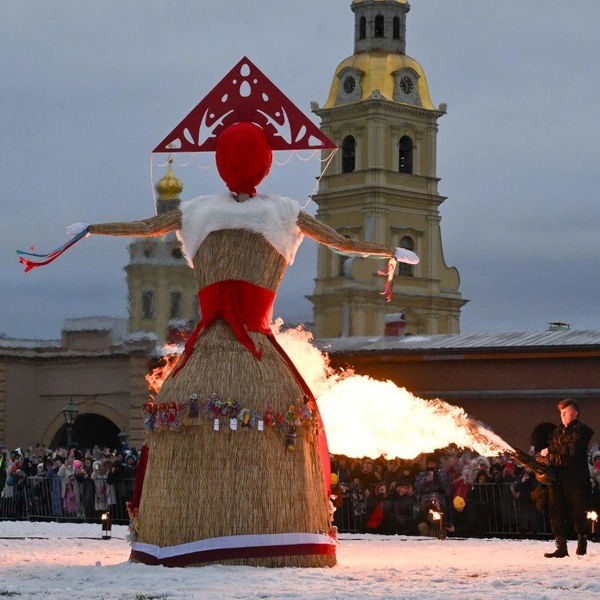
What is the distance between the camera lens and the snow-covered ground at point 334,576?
1241 centimetres

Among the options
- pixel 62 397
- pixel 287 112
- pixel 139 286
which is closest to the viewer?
pixel 287 112

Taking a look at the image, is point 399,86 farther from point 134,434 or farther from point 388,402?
point 388,402

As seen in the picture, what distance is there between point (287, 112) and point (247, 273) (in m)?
1.81

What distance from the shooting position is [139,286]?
44.2m

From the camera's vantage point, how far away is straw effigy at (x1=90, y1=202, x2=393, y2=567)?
14172mm

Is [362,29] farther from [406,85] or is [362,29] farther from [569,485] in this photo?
[569,485]

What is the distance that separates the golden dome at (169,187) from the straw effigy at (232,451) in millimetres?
44834

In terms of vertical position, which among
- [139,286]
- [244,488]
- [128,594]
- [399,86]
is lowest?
[128,594]

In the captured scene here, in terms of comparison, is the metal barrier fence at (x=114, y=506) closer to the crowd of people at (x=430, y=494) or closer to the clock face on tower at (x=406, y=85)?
the crowd of people at (x=430, y=494)

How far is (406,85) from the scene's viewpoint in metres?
84.7

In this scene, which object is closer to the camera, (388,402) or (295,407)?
(295,407)

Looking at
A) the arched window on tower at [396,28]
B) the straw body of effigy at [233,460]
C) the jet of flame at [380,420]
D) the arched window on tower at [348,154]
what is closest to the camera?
the straw body of effigy at [233,460]

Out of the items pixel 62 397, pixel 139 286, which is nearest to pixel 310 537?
pixel 139 286

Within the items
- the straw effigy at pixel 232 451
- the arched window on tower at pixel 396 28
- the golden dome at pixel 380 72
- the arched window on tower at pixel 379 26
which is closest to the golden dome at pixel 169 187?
the golden dome at pixel 380 72
